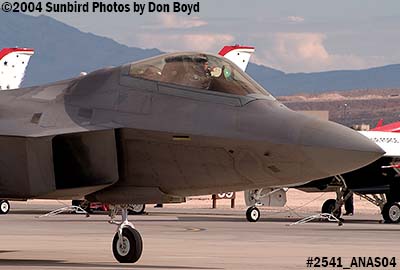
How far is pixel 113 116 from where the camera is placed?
16344 mm

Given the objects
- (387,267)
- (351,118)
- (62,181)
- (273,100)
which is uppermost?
(351,118)

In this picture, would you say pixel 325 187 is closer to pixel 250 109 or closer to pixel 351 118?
pixel 250 109

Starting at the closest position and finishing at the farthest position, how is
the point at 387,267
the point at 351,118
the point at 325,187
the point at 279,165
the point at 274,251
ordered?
the point at 279,165
the point at 387,267
the point at 274,251
the point at 325,187
the point at 351,118

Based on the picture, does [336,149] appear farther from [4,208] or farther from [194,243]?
[4,208]

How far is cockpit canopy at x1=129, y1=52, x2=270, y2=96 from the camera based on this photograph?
16.2 m

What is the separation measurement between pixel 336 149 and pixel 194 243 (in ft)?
26.9

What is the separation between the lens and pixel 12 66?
2778 inches

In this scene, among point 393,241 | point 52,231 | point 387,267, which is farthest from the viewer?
point 52,231

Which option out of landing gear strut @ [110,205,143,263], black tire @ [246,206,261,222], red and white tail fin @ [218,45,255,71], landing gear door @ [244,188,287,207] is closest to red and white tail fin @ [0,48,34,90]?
red and white tail fin @ [218,45,255,71]

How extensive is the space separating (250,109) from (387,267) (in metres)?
3.32

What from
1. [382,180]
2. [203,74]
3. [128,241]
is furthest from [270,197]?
[203,74]

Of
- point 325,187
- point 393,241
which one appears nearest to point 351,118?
point 325,187

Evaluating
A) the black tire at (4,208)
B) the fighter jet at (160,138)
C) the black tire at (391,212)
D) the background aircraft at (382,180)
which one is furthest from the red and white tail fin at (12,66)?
the fighter jet at (160,138)

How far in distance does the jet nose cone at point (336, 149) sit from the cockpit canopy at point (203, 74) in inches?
53.2
